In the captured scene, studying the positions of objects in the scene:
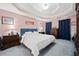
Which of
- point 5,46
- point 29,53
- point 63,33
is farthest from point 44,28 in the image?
point 5,46

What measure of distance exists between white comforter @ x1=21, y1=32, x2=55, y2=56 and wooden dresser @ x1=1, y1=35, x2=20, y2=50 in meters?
0.12

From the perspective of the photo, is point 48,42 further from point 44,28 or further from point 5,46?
point 5,46

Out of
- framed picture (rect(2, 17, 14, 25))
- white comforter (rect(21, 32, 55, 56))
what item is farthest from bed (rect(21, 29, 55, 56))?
framed picture (rect(2, 17, 14, 25))

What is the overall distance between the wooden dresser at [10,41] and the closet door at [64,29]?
861 mm

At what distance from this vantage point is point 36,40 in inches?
68.2

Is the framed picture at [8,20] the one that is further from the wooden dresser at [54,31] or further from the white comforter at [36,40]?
the wooden dresser at [54,31]

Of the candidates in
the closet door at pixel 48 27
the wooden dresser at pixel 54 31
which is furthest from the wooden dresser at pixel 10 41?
the wooden dresser at pixel 54 31

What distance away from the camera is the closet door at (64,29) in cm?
167

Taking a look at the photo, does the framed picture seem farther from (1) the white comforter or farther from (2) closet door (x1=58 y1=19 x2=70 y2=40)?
(2) closet door (x1=58 y1=19 x2=70 y2=40)

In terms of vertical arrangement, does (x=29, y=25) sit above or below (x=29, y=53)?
above

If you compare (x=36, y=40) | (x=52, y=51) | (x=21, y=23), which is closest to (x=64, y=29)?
(x=52, y=51)

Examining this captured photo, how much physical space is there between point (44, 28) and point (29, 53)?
0.56 metres

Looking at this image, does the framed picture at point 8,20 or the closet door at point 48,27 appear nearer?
the framed picture at point 8,20

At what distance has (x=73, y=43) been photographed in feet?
5.57
